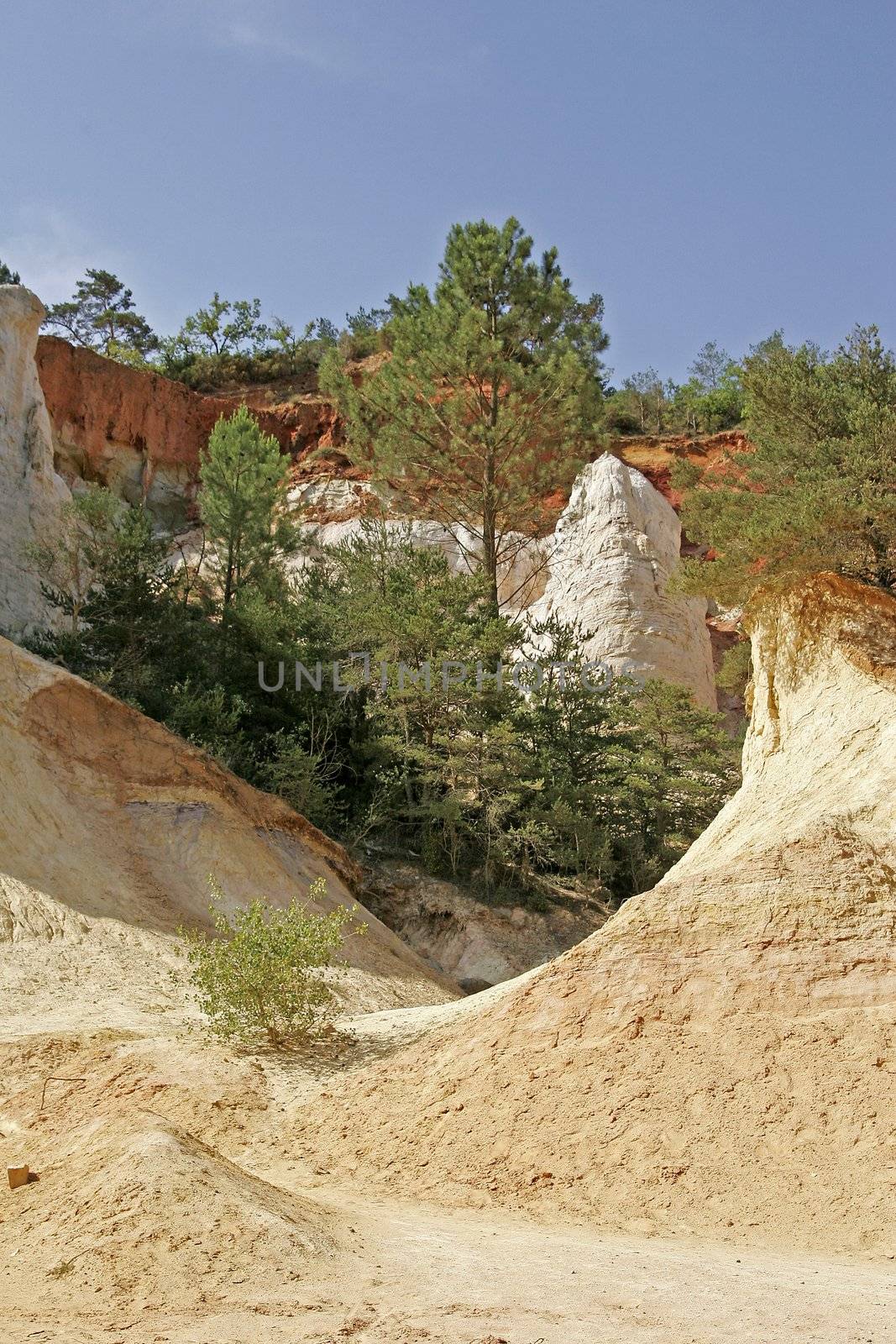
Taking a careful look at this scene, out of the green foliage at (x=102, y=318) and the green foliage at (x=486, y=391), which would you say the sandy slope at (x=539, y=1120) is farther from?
the green foliage at (x=102, y=318)

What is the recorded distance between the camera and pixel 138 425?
3975 centimetres

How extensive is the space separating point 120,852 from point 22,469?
39.5 ft

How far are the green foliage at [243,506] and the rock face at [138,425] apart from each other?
437 inches

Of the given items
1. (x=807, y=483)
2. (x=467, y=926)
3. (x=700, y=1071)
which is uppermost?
(x=807, y=483)

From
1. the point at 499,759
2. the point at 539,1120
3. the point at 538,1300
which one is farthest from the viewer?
the point at 499,759

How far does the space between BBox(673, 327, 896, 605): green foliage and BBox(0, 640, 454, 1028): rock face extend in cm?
644

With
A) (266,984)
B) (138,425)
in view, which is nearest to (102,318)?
(138,425)

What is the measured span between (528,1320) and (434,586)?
1744cm

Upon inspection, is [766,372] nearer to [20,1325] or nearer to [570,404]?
[570,404]

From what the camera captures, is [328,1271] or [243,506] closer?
[328,1271]

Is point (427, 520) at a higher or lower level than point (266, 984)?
higher

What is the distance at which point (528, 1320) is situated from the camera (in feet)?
15.1

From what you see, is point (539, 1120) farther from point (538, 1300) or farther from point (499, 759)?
point (499, 759)

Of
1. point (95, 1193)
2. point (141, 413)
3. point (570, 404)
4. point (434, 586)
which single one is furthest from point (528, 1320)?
point (141, 413)
